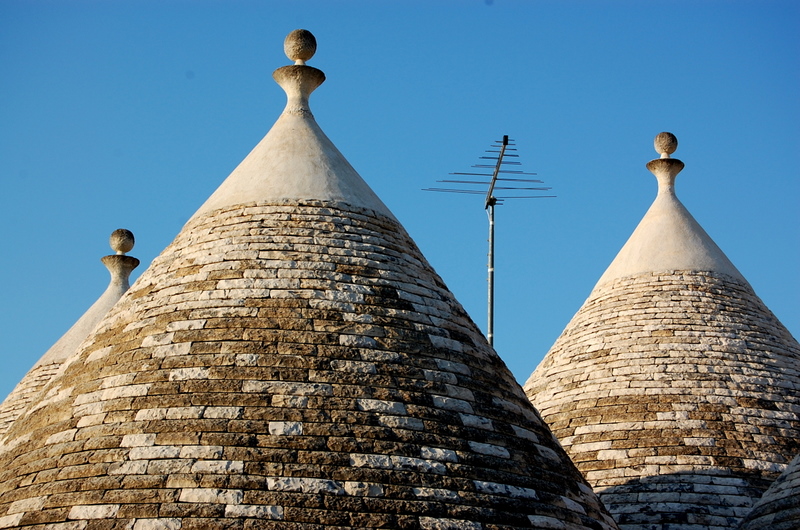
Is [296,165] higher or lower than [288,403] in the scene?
higher

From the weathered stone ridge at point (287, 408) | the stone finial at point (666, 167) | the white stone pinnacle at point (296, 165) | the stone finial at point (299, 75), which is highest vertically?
the stone finial at point (666, 167)

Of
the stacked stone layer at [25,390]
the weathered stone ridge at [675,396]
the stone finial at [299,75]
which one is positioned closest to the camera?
the stone finial at [299,75]

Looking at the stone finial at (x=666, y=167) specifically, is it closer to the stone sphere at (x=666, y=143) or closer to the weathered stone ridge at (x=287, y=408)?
the stone sphere at (x=666, y=143)

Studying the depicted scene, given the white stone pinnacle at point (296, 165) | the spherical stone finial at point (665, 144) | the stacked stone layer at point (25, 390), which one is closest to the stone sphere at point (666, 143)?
the spherical stone finial at point (665, 144)

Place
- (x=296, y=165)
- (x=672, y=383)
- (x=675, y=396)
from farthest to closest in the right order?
1. (x=672, y=383)
2. (x=675, y=396)
3. (x=296, y=165)

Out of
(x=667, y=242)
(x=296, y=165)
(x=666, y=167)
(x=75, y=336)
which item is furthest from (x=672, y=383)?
(x=75, y=336)

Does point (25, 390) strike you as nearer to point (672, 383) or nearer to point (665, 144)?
point (672, 383)

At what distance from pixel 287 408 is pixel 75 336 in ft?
27.6

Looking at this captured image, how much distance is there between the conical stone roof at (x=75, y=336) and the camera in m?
Result: 16.8

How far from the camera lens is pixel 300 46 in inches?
514

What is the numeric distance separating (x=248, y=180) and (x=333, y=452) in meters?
3.70

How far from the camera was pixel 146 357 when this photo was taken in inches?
399

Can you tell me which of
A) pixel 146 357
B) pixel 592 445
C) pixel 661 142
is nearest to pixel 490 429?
pixel 146 357

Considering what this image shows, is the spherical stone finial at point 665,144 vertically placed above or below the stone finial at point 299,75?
above
